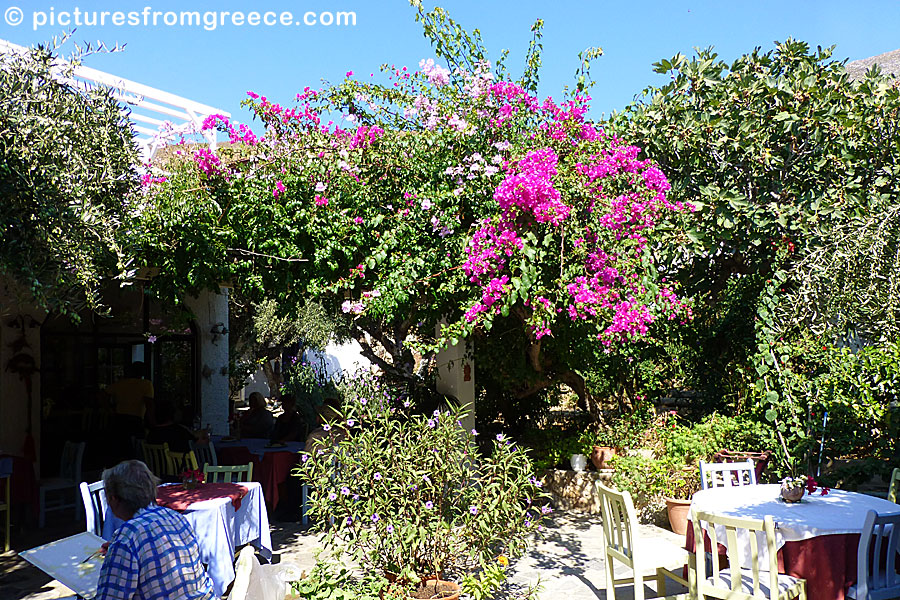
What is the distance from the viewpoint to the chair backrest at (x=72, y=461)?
8039mm

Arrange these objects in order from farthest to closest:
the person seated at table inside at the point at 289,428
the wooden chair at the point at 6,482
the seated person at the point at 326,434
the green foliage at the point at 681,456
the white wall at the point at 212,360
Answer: the white wall at the point at 212,360 < the person seated at table inside at the point at 289,428 < the green foliage at the point at 681,456 < the wooden chair at the point at 6,482 < the seated person at the point at 326,434

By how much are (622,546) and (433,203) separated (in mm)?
3272

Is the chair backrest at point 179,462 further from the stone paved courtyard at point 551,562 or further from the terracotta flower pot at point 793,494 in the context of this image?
the terracotta flower pot at point 793,494

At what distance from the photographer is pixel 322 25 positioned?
6.36 m

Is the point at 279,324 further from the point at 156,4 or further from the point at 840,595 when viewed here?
the point at 840,595

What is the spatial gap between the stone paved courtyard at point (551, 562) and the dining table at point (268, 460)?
1.28ft

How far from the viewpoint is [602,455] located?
26.6 feet

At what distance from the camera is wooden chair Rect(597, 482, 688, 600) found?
4414mm

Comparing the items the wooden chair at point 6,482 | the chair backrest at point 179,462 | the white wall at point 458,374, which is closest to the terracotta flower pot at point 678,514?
the white wall at point 458,374

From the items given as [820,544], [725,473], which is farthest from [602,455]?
[820,544]

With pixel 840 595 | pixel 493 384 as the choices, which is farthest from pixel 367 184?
pixel 840 595

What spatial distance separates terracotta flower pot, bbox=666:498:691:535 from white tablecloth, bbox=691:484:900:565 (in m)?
1.49

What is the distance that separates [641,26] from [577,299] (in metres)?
2.73

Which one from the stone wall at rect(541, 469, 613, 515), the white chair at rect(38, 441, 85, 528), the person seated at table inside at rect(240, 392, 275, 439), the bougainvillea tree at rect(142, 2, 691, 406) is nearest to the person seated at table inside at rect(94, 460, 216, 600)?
the bougainvillea tree at rect(142, 2, 691, 406)
